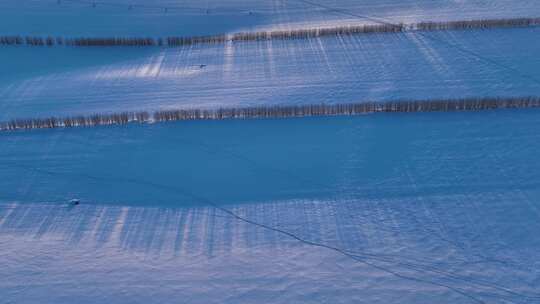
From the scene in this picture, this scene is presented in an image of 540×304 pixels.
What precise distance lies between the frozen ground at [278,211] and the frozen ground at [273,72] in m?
1.84

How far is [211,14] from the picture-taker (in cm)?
2992

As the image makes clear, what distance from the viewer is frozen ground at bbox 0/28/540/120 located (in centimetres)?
2086

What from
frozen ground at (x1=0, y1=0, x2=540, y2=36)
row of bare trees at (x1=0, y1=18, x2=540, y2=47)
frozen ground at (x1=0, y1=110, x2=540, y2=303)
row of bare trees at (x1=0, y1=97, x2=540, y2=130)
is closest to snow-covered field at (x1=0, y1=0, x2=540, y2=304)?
frozen ground at (x1=0, y1=110, x2=540, y2=303)

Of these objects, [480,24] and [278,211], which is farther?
[480,24]

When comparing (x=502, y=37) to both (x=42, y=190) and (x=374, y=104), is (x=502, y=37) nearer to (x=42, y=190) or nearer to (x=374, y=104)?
(x=374, y=104)

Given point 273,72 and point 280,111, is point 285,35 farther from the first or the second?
point 280,111

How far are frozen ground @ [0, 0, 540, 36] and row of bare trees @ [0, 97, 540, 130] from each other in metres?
9.24

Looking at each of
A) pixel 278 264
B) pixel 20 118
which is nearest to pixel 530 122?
pixel 278 264

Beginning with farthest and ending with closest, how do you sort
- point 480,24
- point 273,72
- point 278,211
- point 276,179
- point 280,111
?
point 480,24 < point 273,72 < point 280,111 < point 276,179 < point 278,211

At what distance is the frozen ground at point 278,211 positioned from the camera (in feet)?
42.7

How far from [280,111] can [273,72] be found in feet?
12.2

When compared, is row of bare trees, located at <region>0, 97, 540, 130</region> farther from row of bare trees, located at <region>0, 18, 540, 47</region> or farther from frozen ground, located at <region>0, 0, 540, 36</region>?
frozen ground, located at <region>0, 0, 540, 36</region>

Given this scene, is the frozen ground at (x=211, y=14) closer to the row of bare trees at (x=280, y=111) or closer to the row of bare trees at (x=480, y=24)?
the row of bare trees at (x=480, y=24)

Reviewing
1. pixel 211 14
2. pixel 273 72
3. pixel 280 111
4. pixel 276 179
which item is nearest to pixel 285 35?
pixel 273 72
